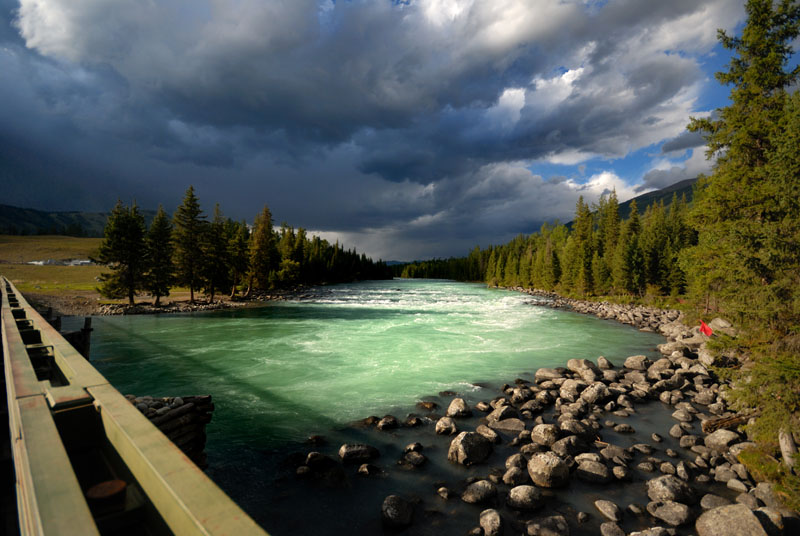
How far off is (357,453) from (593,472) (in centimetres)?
528

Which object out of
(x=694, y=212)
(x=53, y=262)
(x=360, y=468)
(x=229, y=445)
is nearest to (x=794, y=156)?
(x=694, y=212)

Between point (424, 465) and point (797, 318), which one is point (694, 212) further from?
point (424, 465)

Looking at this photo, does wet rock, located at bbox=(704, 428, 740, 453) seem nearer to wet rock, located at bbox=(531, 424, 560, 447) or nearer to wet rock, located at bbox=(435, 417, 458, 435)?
wet rock, located at bbox=(531, 424, 560, 447)

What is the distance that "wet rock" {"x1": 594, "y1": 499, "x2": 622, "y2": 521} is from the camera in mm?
6608

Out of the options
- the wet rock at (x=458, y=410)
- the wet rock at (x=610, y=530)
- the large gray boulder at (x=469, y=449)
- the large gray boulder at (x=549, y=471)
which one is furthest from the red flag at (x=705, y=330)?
the wet rock at (x=610, y=530)

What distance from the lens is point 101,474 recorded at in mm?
2377

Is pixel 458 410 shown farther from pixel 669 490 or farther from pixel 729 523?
pixel 729 523

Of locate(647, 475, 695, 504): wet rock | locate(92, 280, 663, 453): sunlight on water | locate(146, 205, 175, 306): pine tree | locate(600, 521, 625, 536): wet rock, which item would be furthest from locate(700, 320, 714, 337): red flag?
locate(146, 205, 175, 306): pine tree

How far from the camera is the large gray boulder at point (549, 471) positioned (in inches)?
299

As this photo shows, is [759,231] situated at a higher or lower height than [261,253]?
lower

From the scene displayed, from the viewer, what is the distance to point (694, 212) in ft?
55.3

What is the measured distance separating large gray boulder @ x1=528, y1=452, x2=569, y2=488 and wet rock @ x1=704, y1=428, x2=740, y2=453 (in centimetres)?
464

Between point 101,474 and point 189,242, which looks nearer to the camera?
point 101,474

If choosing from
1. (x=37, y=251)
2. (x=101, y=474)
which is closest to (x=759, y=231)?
(x=101, y=474)
